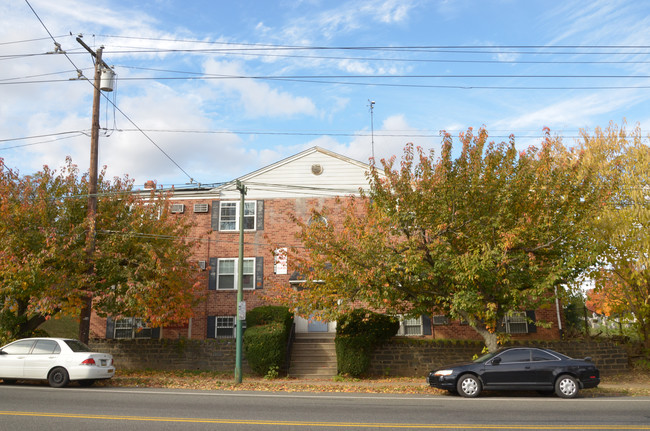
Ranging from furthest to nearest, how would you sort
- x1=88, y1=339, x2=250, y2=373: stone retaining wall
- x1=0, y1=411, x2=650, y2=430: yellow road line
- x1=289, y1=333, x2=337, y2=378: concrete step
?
1. x1=88, y1=339, x2=250, y2=373: stone retaining wall
2. x1=289, y1=333, x2=337, y2=378: concrete step
3. x1=0, y1=411, x2=650, y2=430: yellow road line

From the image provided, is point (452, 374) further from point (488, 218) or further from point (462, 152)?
point (462, 152)

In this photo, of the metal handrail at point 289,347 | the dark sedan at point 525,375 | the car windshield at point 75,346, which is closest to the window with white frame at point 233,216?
the metal handrail at point 289,347

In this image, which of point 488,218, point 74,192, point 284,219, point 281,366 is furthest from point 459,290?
point 74,192

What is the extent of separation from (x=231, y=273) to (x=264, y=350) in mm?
5924

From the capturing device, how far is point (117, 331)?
2345cm

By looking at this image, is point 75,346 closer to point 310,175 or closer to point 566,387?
point 310,175

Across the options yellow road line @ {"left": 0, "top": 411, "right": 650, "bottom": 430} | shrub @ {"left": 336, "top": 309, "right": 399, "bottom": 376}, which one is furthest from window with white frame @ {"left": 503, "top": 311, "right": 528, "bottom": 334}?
yellow road line @ {"left": 0, "top": 411, "right": 650, "bottom": 430}

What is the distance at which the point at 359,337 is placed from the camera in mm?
18734

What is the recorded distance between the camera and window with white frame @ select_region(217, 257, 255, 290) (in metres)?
23.4

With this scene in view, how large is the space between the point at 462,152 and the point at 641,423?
9202mm

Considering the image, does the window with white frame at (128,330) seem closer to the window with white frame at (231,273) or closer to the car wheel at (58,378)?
the window with white frame at (231,273)

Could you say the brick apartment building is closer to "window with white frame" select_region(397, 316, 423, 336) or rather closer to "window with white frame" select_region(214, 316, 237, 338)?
"window with white frame" select_region(214, 316, 237, 338)

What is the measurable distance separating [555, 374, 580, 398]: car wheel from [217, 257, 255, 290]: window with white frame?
45.9ft

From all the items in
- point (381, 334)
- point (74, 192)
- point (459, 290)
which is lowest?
point (381, 334)
